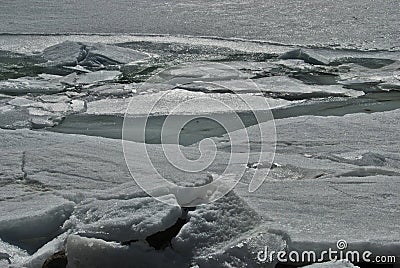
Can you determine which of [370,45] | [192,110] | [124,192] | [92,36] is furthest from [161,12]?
[124,192]

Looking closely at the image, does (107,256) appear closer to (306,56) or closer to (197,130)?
(197,130)

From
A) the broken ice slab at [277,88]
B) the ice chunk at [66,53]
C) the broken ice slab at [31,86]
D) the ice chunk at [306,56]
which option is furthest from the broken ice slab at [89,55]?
the ice chunk at [306,56]

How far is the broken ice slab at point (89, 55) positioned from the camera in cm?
607

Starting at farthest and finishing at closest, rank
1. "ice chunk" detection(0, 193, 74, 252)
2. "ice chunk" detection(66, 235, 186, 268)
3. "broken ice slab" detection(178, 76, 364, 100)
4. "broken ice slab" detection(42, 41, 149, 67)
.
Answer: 1. "broken ice slab" detection(42, 41, 149, 67)
2. "broken ice slab" detection(178, 76, 364, 100)
3. "ice chunk" detection(0, 193, 74, 252)
4. "ice chunk" detection(66, 235, 186, 268)

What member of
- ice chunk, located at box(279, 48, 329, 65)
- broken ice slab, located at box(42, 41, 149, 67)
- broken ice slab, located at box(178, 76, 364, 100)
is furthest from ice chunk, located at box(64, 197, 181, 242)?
ice chunk, located at box(279, 48, 329, 65)

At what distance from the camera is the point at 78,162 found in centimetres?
329

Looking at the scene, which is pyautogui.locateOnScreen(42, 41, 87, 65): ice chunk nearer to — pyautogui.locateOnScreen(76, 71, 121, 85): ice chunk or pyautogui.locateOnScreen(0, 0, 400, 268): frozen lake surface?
pyautogui.locateOnScreen(0, 0, 400, 268): frozen lake surface

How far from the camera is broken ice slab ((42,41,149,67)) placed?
239 inches

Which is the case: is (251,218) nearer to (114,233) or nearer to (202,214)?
(202,214)

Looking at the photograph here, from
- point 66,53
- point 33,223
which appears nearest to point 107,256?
point 33,223

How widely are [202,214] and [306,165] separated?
1115 mm

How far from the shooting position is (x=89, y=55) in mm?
6188

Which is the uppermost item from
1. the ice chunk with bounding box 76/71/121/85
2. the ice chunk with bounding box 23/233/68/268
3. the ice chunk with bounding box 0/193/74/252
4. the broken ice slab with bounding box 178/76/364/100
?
the ice chunk with bounding box 76/71/121/85

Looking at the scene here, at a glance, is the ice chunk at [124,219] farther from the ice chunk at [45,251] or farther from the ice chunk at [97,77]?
the ice chunk at [97,77]
